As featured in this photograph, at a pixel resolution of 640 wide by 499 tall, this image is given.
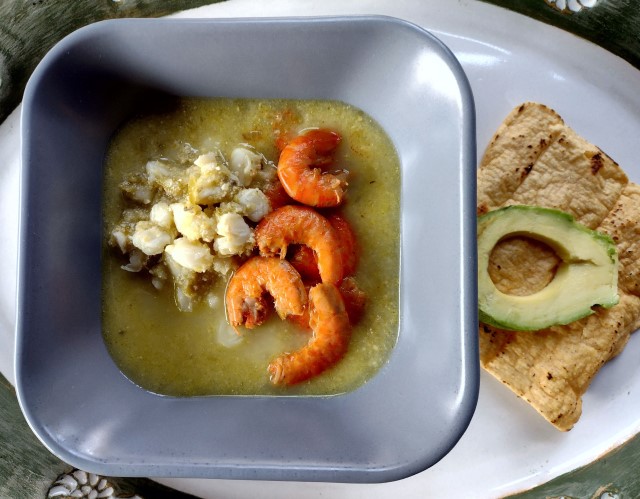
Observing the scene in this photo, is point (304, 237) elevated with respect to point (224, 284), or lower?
elevated

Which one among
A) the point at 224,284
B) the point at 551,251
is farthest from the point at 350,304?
the point at 551,251

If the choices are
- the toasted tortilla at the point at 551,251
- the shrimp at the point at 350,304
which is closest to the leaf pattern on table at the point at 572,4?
the toasted tortilla at the point at 551,251

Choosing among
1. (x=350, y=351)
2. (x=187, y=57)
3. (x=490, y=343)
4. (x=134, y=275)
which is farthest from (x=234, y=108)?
(x=490, y=343)

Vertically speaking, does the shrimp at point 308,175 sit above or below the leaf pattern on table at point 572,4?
below

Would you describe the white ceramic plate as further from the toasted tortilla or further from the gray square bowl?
the gray square bowl

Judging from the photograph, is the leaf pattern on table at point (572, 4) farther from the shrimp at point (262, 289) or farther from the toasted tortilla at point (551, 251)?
the shrimp at point (262, 289)

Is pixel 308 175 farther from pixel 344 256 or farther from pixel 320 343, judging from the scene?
pixel 320 343

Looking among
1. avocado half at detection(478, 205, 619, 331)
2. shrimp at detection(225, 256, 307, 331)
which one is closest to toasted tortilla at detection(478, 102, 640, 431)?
avocado half at detection(478, 205, 619, 331)
